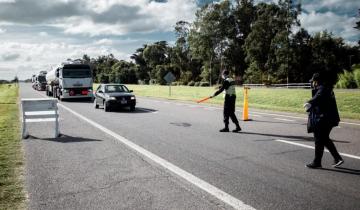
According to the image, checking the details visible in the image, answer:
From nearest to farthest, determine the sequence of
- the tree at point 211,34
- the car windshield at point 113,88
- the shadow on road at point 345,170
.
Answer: the shadow on road at point 345,170
the car windshield at point 113,88
the tree at point 211,34

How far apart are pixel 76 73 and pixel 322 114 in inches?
948

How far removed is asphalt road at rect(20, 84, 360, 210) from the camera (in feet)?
15.1

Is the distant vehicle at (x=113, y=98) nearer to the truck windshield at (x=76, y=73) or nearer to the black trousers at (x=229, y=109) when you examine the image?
the black trousers at (x=229, y=109)

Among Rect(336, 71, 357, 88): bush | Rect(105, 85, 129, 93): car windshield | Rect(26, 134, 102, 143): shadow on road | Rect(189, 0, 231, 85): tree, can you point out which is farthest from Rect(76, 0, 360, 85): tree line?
Rect(26, 134, 102, 143): shadow on road

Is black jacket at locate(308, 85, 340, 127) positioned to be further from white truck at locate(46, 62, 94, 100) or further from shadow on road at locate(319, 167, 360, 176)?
white truck at locate(46, 62, 94, 100)

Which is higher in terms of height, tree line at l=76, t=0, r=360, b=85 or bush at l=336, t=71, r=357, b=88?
tree line at l=76, t=0, r=360, b=85

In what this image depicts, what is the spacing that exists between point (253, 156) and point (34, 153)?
4814 mm

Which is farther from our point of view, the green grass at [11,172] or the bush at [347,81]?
the bush at [347,81]

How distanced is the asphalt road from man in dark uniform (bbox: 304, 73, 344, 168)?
12.7 inches

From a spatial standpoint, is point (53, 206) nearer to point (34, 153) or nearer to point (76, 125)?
point (34, 153)

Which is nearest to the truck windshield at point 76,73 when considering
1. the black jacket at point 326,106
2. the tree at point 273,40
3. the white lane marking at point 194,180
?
the white lane marking at point 194,180

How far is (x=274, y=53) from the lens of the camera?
62156 mm

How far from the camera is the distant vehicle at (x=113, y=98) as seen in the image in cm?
1767

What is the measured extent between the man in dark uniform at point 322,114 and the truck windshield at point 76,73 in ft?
78.2
